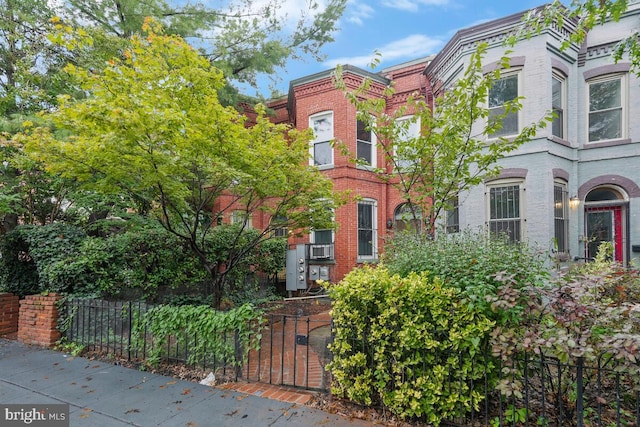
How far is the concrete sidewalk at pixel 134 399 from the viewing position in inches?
130

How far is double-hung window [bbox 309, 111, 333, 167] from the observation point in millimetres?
11469

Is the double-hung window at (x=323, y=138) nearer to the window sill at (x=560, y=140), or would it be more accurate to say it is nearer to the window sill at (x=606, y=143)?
the window sill at (x=560, y=140)

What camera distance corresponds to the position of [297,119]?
12.1 metres

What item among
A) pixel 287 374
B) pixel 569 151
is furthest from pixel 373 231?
pixel 287 374

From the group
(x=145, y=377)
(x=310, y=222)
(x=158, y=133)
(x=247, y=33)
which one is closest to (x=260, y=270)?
(x=310, y=222)

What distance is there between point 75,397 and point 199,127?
356 centimetres

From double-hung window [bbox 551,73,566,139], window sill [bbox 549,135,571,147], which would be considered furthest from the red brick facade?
window sill [bbox 549,135,571,147]

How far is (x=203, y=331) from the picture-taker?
440 cm

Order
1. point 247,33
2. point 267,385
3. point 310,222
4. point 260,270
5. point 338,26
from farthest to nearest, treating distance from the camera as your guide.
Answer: point 338,26 < point 247,33 < point 260,270 < point 310,222 < point 267,385

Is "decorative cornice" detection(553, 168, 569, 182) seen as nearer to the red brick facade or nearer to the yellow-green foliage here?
the red brick facade

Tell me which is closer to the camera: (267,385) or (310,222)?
(267,385)

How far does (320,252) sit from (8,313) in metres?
7.48

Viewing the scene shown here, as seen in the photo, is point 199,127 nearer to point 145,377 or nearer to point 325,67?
point 145,377

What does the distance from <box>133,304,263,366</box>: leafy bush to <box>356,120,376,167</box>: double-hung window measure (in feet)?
26.8
